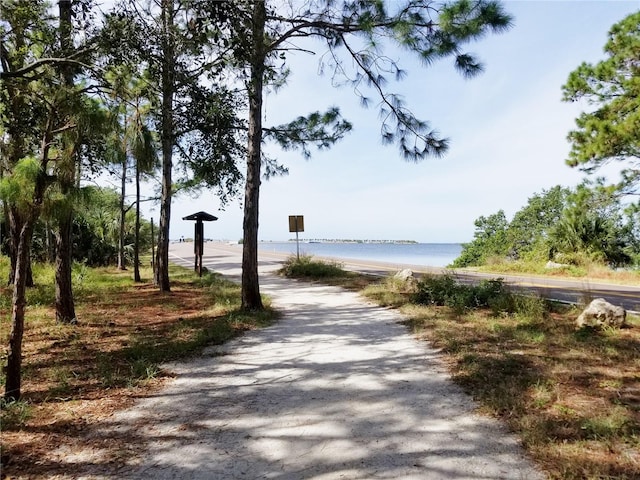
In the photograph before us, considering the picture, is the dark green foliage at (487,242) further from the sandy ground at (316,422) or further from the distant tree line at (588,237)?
the sandy ground at (316,422)

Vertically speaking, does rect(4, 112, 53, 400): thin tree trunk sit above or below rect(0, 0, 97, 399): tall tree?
below

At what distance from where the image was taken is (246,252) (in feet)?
27.3

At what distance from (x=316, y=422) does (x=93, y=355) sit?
3469mm

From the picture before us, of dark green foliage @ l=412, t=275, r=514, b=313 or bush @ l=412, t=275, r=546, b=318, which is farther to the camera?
dark green foliage @ l=412, t=275, r=514, b=313

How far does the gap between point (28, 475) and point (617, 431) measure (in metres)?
4.01

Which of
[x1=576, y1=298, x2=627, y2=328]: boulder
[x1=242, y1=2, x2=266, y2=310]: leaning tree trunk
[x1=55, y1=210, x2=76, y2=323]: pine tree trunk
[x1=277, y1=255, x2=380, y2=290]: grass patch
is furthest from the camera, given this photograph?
[x1=277, y1=255, x2=380, y2=290]: grass patch

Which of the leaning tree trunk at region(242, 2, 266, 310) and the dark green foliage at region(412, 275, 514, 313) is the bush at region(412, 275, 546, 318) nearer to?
the dark green foliage at region(412, 275, 514, 313)

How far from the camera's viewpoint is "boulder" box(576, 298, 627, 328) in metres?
6.24

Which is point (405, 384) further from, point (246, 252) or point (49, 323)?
point (49, 323)

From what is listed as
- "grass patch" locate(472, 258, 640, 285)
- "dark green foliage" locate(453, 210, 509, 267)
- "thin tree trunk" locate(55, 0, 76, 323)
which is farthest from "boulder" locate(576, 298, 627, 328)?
"dark green foliage" locate(453, 210, 509, 267)

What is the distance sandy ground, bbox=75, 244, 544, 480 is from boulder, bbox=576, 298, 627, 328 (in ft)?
9.76

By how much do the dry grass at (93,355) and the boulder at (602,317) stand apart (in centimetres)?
527

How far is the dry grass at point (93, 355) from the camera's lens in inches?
118

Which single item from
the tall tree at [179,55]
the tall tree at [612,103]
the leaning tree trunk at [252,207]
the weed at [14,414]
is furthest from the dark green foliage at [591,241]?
the weed at [14,414]
